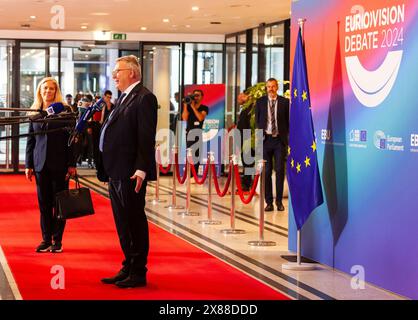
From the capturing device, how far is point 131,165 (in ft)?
22.1

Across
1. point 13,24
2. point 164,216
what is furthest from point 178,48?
point 164,216

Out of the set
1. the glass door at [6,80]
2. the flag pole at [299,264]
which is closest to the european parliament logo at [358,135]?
A: the flag pole at [299,264]

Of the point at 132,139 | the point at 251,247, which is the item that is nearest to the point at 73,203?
the point at 132,139

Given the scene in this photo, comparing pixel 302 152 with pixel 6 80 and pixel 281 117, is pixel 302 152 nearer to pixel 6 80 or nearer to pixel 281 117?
pixel 281 117

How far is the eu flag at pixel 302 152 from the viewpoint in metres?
7.61

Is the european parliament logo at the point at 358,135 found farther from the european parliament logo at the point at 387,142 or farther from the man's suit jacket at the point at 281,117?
the man's suit jacket at the point at 281,117

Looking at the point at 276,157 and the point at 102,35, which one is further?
the point at 102,35

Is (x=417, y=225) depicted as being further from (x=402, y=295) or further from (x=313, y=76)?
(x=313, y=76)

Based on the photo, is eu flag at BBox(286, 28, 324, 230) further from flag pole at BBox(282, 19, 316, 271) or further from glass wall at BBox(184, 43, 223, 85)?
glass wall at BBox(184, 43, 223, 85)

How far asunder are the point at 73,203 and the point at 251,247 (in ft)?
7.03

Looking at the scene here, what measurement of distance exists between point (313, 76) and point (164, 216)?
13.5 ft

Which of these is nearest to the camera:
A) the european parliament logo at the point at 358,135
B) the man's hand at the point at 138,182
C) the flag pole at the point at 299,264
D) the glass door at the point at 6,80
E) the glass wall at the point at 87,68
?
the man's hand at the point at 138,182

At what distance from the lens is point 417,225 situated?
6.30m

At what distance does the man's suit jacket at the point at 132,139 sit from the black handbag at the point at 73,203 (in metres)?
0.96
